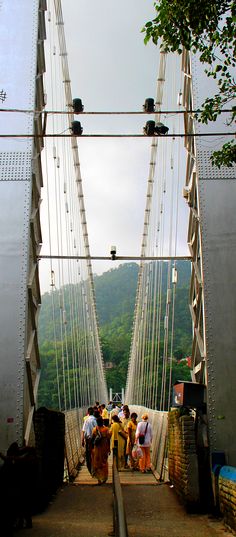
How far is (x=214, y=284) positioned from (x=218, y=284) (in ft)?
0.13

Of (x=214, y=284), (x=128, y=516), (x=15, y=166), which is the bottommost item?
(x=128, y=516)

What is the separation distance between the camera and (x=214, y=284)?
5.32m

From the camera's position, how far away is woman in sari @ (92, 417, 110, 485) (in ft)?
21.3

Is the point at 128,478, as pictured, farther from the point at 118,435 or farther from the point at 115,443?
the point at 118,435

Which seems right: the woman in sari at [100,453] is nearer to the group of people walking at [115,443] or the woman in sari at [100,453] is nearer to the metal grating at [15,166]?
the group of people walking at [115,443]

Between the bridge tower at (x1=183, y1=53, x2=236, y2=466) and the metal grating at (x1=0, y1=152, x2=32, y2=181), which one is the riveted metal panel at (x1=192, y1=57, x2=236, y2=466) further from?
the metal grating at (x1=0, y1=152, x2=32, y2=181)

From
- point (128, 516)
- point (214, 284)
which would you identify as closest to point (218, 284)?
point (214, 284)

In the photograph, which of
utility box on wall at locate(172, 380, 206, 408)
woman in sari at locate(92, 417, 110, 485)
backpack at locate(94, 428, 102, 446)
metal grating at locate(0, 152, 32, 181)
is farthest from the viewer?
backpack at locate(94, 428, 102, 446)

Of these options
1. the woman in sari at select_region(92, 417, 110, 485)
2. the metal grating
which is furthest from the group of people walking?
the metal grating

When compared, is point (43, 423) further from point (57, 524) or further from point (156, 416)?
point (156, 416)

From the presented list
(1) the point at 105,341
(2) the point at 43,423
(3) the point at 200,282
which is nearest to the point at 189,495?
(2) the point at 43,423

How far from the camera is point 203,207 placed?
5516 mm

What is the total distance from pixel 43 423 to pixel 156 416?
378 centimetres

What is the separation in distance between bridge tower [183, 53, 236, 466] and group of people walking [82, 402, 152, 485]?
161 centimetres
